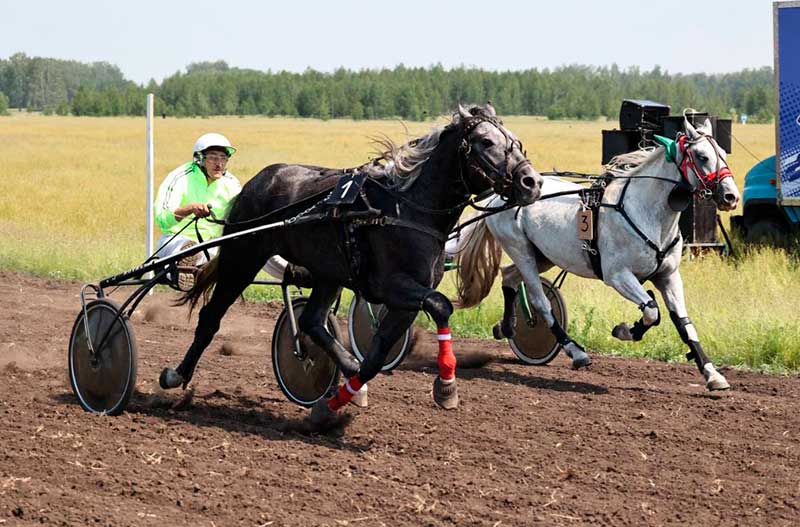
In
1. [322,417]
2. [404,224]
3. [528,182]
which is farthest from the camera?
[322,417]

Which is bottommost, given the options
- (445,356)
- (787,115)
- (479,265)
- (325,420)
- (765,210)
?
(325,420)

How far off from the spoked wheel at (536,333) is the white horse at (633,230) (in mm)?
164

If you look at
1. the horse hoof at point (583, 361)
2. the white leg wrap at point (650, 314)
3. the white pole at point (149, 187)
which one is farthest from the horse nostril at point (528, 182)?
the white pole at point (149, 187)

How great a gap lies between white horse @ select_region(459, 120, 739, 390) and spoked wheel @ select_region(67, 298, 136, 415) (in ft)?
11.1

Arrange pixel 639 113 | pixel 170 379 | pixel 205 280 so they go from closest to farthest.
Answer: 1. pixel 170 379
2. pixel 205 280
3. pixel 639 113

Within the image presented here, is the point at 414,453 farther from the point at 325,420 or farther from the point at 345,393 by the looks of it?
the point at 325,420

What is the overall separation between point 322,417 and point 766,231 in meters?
11.4

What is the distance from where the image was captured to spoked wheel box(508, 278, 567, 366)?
10.4 metres

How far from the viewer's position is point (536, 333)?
10.5 meters

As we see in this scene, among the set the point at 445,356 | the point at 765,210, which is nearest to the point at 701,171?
the point at 445,356

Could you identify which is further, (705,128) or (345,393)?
(705,128)

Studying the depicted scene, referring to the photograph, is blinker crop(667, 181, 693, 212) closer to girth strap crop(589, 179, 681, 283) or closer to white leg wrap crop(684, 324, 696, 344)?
girth strap crop(589, 179, 681, 283)

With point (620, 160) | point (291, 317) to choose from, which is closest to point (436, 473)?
point (291, 317)

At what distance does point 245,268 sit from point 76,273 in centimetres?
848
